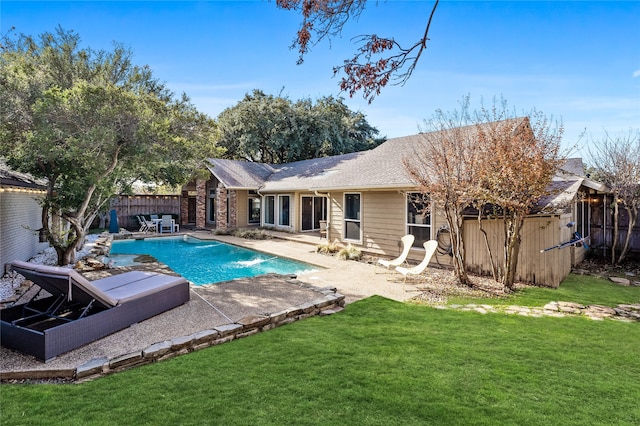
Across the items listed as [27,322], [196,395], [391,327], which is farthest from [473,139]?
[27,322]

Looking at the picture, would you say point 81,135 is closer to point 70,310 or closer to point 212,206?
point 70,310

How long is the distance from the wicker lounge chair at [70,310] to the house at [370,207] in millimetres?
6716

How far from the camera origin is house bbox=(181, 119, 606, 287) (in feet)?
27.4

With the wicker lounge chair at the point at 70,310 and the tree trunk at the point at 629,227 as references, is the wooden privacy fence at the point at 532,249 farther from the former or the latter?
Answer: the wicker lounge chair at the point at 70,310

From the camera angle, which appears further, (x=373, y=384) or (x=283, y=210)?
(x=283, y=210)

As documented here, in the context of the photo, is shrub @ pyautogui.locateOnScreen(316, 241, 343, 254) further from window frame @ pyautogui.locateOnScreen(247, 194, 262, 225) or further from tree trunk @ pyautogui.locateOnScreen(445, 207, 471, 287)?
window frame @ pyautogui.locateOnScreen(247, 194, 262, 225)

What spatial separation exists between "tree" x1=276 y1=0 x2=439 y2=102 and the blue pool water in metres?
7.77

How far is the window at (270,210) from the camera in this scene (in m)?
19.3

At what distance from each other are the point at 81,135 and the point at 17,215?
4338 millimetres

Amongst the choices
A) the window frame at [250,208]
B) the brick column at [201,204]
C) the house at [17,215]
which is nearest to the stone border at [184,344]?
the house at [17,215]

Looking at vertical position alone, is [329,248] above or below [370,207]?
below

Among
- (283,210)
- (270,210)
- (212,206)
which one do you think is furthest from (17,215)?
(212,206)

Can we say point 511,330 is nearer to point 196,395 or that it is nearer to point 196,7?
point 196,395

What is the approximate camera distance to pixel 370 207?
40.7ft
